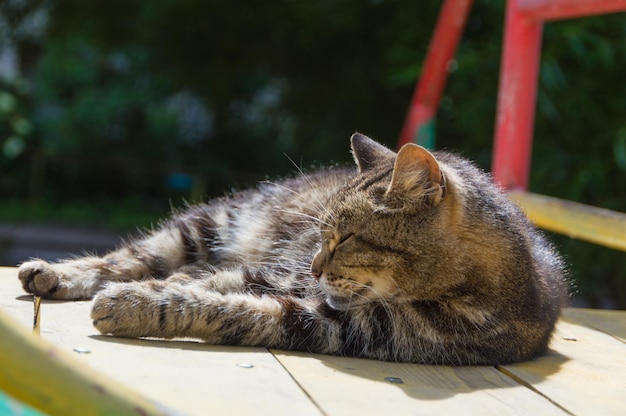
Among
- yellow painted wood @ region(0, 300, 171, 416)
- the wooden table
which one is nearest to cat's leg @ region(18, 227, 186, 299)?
the wooden table

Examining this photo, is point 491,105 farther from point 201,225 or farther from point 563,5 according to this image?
point 201,225

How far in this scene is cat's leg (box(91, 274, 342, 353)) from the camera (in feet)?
6.62

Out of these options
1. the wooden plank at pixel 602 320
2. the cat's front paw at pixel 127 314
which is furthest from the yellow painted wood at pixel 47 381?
the wooden plank at pixel 602 320

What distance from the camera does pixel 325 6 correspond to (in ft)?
17.8

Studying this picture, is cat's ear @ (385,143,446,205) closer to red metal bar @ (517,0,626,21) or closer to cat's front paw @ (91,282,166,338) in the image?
cat's front paw @ (91,282,166,338)

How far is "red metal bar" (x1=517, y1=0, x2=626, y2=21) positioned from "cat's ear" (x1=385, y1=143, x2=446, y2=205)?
1.18 m

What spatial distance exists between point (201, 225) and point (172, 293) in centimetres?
93

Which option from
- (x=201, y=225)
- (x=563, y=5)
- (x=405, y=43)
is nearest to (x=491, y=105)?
(x=405, y=43)

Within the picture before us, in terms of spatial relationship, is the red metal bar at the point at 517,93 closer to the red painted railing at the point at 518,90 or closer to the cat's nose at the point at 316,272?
the red painted railing at the point at 518,90

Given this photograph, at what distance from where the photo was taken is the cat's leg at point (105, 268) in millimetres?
2459

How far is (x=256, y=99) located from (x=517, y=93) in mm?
5174

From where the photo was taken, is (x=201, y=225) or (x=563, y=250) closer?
(x=201, y=225)

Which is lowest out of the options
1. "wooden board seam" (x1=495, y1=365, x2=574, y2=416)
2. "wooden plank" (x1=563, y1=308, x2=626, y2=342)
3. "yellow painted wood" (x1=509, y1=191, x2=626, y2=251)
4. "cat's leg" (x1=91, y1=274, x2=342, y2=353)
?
"wooden board seam" (x1=495, y1=365, x2=574, y2=416)

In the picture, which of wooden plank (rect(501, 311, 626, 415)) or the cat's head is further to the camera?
the cat's head
